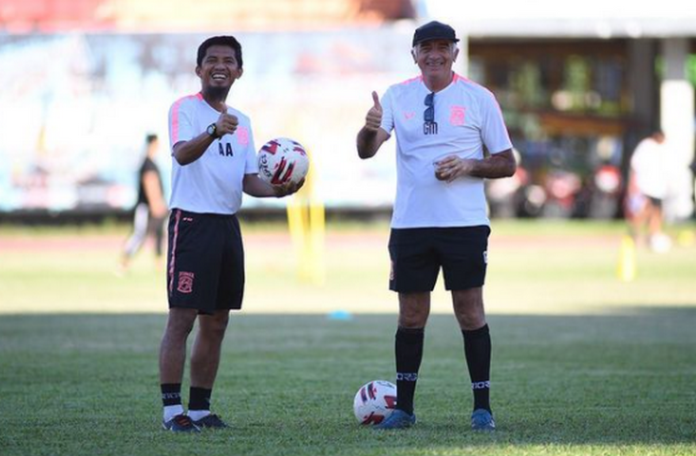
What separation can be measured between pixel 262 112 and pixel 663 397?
28.7 m

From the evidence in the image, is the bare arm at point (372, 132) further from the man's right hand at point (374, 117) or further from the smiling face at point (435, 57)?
the smiling face at point (435, 57)

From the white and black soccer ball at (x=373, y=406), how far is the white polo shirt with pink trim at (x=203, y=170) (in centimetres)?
142

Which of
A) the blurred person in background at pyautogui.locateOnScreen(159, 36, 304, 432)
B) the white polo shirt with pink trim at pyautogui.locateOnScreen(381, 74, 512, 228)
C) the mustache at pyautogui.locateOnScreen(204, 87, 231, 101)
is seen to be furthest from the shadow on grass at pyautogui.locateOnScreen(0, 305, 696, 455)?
the mustache at pyautogui.locateOnScreen(204, 87, 231, 101)

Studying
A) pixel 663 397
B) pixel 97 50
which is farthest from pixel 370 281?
pixel 97 50

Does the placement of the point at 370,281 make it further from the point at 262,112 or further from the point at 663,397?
the point at 262,112

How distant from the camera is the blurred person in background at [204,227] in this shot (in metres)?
8.91

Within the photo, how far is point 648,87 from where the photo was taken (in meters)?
46.8

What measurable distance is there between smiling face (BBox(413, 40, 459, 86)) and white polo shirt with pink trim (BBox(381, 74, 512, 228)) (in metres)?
0.13

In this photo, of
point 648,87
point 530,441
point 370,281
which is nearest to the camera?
point 530,441

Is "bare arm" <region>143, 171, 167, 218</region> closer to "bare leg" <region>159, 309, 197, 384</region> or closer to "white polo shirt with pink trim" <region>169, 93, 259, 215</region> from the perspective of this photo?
"white polo shirt with pink trim" <region>169, 93, 259, 215</region>

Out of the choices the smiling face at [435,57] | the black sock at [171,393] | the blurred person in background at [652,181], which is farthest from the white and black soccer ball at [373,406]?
the blurred person in background at [652,181]

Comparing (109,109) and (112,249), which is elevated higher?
(109,109)

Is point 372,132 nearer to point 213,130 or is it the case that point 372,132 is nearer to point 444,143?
point 444,143

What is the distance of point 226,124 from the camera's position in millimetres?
8656
